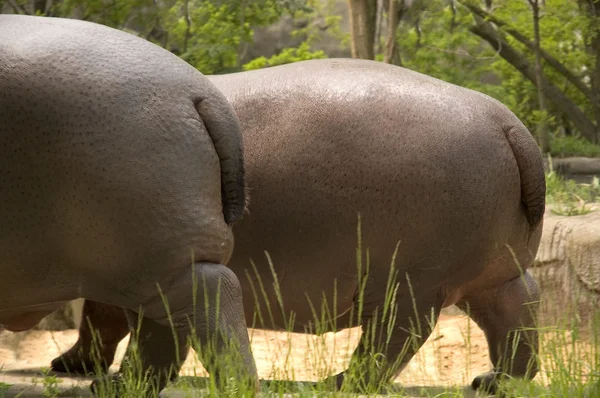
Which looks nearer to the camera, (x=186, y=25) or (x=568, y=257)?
(x=568, y=257)

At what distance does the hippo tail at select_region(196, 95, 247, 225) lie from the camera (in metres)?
3.26

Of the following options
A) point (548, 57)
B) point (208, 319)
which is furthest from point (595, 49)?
point (208, 319)

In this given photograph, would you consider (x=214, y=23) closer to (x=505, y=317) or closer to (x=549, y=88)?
(x=549, y=88)

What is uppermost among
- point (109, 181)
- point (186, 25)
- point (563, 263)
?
point (109, 181)

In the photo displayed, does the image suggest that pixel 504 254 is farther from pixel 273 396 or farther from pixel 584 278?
pixel 584 278

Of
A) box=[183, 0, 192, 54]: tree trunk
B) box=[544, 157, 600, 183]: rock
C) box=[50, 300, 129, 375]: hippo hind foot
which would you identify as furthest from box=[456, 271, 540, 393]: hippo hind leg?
box=[183, 0, 192, 54]: tree trunk

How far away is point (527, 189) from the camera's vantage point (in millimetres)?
4066

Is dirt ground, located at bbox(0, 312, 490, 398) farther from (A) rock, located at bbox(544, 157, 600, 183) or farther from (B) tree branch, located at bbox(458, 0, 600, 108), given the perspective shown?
(B) tree branch, located at bbox(458, 0, 600, 108)

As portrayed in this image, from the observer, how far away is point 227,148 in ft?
10.7

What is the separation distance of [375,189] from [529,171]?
26.9 inches

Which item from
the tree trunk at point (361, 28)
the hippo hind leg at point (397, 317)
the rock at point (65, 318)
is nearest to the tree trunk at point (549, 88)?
the tree trunk at point (361, 28)

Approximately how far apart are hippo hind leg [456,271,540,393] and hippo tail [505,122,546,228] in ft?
1.03

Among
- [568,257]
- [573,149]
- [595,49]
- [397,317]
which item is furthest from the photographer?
[595,49]

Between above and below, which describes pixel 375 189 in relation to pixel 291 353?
above
